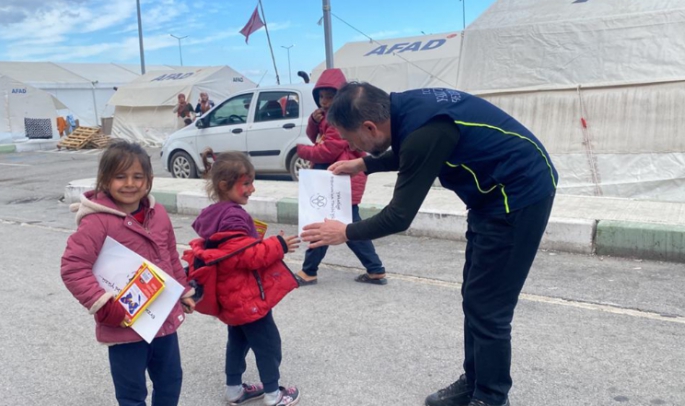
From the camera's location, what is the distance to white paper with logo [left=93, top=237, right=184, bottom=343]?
264 cm

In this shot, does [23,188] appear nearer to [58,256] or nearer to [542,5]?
[58,256]

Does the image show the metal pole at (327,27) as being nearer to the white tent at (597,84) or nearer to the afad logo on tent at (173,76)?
the white tent at (597,84)

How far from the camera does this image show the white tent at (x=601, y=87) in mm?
9273

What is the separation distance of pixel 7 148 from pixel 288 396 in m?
23.9

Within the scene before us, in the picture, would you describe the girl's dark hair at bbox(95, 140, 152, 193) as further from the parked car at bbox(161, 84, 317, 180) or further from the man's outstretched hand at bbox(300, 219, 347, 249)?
the parked car at bbox(161, 84, 317, 180)

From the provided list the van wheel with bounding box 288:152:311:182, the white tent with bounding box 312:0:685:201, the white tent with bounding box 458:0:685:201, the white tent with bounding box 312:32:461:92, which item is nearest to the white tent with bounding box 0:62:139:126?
the white tent with bounding box 312:32:461:92

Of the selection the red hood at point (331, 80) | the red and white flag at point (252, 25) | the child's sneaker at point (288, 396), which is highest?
the red and white flag at point (252, 25)

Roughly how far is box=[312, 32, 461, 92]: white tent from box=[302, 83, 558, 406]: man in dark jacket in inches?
600

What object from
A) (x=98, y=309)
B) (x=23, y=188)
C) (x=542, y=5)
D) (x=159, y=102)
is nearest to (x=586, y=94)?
(x=542, y=5)

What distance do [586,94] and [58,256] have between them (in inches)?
304

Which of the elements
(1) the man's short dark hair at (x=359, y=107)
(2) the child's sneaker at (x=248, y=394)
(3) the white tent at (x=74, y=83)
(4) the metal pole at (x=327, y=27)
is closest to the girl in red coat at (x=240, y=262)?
(2) the child's sneaker at (x=248, y=394)

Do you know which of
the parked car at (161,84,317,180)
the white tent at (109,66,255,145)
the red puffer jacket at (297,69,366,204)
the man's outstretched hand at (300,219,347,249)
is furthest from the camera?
the white tent at (109,66,255,145)

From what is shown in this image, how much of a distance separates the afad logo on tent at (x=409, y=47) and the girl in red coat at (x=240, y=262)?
17.2 meters

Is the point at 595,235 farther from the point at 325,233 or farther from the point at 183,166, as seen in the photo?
the point at 183,166
